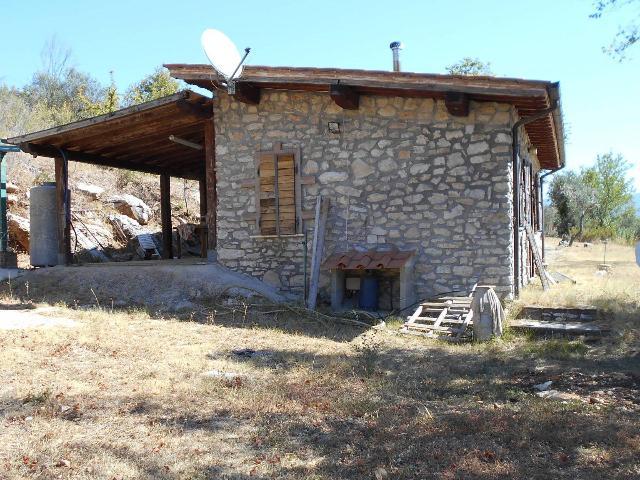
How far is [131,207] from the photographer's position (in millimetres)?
17062

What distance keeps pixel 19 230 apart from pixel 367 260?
1018 cm

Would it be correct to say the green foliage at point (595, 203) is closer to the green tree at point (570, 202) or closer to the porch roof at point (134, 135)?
the green tree at point (570, 202)

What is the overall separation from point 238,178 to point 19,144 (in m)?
4.56

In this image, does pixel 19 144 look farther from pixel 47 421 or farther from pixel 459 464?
pixel 459 464

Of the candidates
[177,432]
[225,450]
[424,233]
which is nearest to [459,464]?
[225,450]

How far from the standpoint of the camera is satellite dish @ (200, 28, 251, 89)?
28.0 ft

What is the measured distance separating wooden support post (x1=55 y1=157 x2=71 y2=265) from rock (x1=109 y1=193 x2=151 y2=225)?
5176mm

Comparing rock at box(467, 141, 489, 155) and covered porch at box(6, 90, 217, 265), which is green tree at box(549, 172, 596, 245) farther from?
rock at box(467, 141, 489, 155)

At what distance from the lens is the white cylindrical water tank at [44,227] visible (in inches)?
468

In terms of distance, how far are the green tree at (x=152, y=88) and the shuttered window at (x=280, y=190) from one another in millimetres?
17533

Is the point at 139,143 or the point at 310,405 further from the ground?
the point at 139,143

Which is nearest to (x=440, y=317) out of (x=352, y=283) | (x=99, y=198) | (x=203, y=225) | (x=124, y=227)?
(x=352, y=283)

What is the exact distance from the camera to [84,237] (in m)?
14.6

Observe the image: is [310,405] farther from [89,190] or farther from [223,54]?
[89,190]
